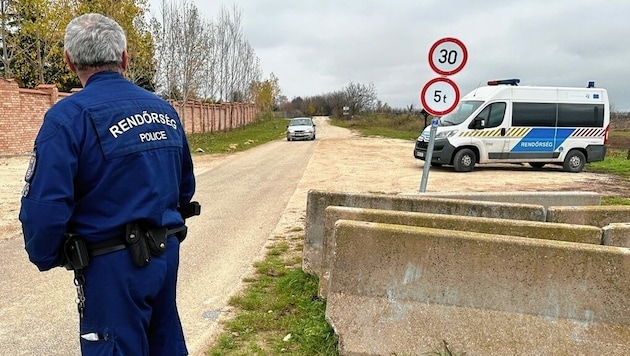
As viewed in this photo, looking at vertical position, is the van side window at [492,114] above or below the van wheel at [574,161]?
above

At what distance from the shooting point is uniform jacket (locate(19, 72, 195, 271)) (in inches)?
73.2

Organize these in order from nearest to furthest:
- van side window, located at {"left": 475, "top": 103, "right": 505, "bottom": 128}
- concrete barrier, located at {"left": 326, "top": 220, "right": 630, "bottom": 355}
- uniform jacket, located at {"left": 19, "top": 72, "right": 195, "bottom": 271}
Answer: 1. uniform jacket, located at {"left": 19, "top": 72, "right": 195, "bottom": 271}
2. concrete barrier, located at {"left": 326, "top": 220, "right": 630, "bottom": 355}
3. van side window, located at {"left": 475, "top": 103, "right": 505, "bottom": 128}

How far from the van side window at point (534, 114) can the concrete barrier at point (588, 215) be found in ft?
35.0

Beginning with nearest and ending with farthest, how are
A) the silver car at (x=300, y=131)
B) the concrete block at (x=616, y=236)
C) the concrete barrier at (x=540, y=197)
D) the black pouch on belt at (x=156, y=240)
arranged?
the black pouch on belt at (x=156, y=240) → the concrete block at (x=616, y=236) → the concrete barrier at (x=540, y=197) → the silver car at (x=300, y=131)

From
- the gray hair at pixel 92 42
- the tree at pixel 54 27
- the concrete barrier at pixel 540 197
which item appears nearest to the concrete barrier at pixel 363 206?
the concrete barrier at pixel 540 197

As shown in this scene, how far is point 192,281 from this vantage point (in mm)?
4984

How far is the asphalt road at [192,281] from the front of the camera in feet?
12.0

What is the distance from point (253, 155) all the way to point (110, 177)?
731 inches

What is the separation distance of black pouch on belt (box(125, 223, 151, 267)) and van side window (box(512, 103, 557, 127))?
47.3 ft

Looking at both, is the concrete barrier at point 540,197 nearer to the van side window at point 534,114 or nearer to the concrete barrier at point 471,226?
the concrete barrier at point 471,226

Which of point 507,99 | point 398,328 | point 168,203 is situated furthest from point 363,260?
point 507,99

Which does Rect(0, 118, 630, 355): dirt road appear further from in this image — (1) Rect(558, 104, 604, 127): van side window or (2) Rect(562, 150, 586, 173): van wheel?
(1) Rect(558, 104, 604, 127): van side window

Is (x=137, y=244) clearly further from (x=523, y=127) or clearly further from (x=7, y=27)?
(x=7, y=27)

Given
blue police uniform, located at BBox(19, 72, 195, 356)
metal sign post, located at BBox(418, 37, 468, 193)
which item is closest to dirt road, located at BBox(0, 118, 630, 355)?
blue police uniform, located at BBox(19, 72, 195, 356)
